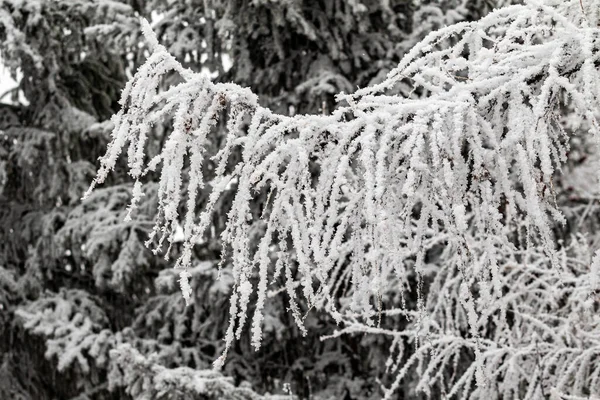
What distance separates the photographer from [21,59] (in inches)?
261

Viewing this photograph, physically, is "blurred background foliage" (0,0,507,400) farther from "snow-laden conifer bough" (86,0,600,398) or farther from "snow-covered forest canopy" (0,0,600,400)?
"snow-laden conifer bough" (86,0,600,398)

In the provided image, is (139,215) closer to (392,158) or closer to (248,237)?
(248,237)

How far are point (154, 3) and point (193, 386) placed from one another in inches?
126

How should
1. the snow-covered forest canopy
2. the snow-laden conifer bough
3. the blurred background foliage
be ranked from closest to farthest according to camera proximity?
the snow-laden conifer bough → the snow-covered forest canopy → the blurred background foliage

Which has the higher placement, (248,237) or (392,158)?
(392,158)

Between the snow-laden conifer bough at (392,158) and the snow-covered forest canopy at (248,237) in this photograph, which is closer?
the snow-laden conifer bough at (392,158)

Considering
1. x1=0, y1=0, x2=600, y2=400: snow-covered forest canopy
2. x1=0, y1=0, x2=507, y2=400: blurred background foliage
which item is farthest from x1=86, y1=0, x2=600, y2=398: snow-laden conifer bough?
x1=0, y1=0, x2=507, y2=400: blurred background foliage

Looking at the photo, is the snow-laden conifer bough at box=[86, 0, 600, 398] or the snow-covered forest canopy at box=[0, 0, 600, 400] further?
the snow-covered forest canopy at box=[0, 0, 600, 400]

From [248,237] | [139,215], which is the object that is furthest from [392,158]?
[139,215]

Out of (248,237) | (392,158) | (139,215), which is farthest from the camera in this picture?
(139,215)

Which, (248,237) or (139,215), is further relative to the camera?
(139,215)

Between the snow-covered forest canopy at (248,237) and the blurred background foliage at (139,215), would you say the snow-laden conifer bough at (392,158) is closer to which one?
the snow-covered forest canopy at (248,237)

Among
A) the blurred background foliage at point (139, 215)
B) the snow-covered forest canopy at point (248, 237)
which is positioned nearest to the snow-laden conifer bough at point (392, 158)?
the snow-covered forest canopy at point (248, 237)

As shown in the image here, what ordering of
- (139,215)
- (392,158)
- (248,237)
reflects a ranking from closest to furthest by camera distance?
(392,158) → (248,237) → (139,215)
